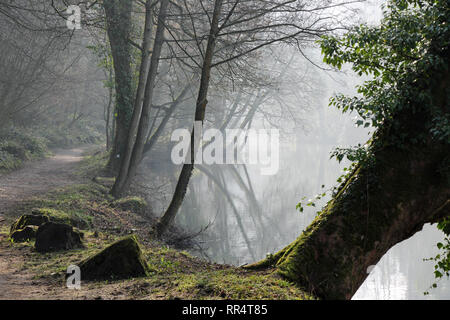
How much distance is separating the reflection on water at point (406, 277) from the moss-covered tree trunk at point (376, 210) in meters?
9.91

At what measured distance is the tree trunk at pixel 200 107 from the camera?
6844mm

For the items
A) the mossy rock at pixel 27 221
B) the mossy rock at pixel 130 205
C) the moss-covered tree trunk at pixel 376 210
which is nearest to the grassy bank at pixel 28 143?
the mossy rock at pixel 130 205

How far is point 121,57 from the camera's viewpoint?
38.0ft

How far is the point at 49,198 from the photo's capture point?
8.91 meters

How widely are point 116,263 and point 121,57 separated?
8.65m

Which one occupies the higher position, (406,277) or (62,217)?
(62,217)

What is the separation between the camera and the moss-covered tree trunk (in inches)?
154

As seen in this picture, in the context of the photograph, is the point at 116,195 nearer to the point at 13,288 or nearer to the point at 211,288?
the point at 13,288

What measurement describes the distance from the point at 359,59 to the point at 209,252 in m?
6.94

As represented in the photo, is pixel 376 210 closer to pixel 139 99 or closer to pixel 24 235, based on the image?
pixel 24 235

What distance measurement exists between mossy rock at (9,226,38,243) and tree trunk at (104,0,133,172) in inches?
222

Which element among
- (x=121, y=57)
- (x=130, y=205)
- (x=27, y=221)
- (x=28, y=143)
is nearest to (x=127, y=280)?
(x=27, y=221)

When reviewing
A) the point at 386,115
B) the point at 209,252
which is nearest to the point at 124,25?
the point at 209,252

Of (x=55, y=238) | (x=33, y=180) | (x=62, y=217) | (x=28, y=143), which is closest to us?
(x=55, y=238)
